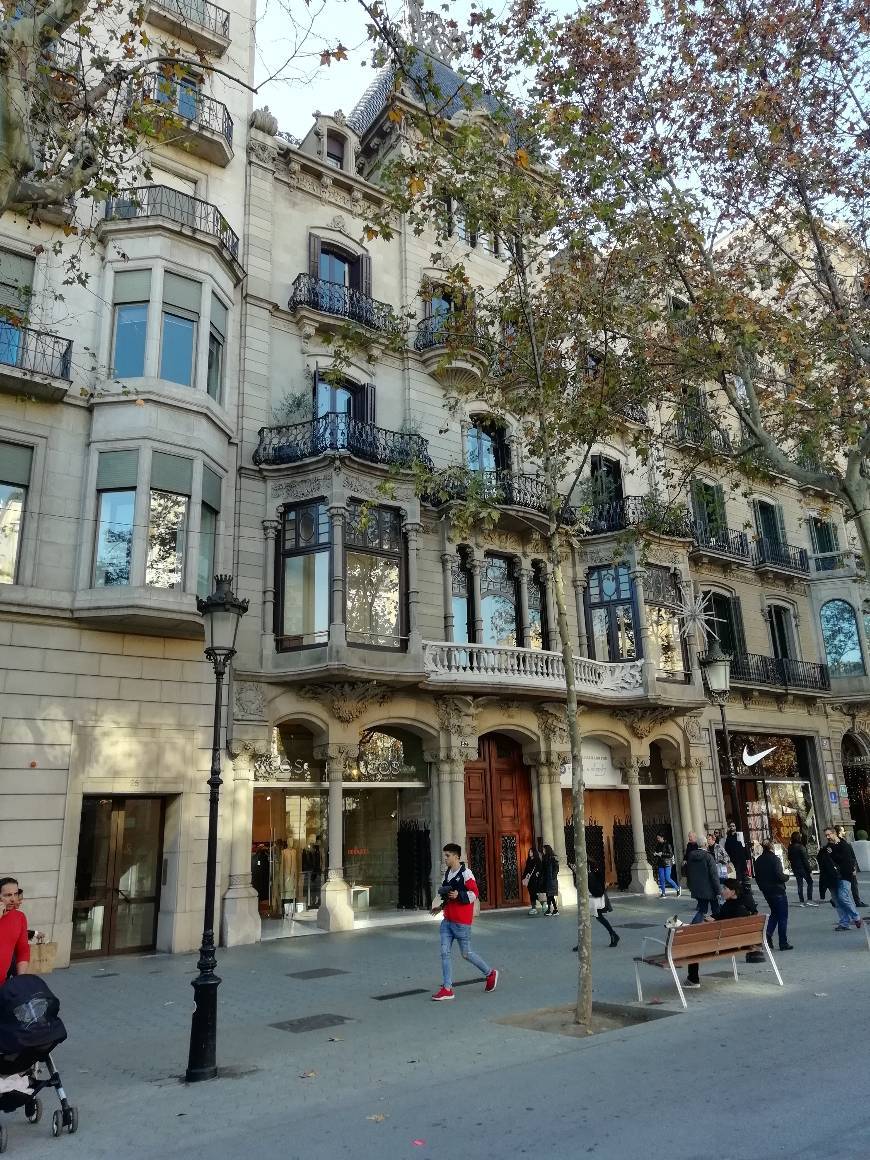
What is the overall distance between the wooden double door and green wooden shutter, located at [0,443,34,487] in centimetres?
1198

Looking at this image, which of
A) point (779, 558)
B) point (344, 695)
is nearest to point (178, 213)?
point (344, 695)

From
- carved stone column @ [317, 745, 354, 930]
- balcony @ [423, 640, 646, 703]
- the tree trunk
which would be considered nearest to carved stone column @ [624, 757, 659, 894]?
balcony @ [423, 640, 646, 703]

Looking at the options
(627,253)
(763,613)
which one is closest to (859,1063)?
(627,253)

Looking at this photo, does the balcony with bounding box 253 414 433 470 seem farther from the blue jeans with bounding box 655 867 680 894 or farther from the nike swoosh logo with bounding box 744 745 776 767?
the nike swoosh logo with bounding box 744 745 776 767

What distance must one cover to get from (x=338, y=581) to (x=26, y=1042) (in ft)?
41.4

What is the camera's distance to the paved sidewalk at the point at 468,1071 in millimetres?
5379

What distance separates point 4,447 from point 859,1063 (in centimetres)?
1541

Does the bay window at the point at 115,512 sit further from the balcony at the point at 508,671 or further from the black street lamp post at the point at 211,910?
the black street lamp post at the point at 211,910

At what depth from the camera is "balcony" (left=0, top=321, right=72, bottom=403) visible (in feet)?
48.8

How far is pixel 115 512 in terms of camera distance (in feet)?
51.8

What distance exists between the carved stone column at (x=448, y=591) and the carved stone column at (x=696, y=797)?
9318mm

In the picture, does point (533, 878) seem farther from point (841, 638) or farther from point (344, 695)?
point (841, 638)

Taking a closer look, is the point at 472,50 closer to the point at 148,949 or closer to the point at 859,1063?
the point at 859,1063

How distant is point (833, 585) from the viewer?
98.7ft
